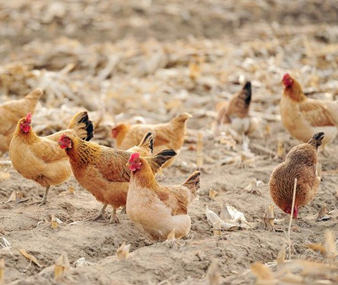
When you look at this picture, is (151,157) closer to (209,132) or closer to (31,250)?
(31,250)

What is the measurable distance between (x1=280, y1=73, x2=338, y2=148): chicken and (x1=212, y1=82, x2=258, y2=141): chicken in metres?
0.99

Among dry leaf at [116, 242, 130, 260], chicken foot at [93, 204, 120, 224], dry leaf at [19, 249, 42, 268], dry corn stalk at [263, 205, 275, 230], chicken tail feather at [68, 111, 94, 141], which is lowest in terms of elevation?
chicken foot at [93, 204, 120, 224]

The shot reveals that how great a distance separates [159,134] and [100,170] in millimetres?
1946

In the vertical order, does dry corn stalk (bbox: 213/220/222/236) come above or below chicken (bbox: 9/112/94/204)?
below

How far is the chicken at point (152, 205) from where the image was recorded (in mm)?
6012

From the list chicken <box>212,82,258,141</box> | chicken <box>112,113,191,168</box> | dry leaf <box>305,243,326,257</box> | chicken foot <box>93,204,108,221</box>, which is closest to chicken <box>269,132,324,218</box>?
dry leaf <box>305,243,326,257</box>

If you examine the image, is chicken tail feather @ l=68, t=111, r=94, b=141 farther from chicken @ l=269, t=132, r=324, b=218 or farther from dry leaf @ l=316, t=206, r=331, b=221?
dry leaf @ l=316, t=206, r=331, b=221

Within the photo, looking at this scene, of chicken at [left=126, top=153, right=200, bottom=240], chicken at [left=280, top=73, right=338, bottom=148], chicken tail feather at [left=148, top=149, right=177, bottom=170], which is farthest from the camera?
chicken at [left=280, top=73, right=338, bottom=148]

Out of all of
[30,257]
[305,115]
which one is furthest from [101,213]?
[305,115]

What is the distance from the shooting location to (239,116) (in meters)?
10.3

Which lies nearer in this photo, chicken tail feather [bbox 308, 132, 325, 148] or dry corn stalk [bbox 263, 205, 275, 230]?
dry corn stalk [bbox 263, 205, 275, 230]

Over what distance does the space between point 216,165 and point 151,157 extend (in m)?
2.48

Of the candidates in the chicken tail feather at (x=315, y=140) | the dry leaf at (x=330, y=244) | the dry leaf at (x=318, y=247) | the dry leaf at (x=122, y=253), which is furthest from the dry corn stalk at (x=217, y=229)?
the chicken tail feather at (x=315, y=140)

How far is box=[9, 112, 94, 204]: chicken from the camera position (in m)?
7.27
